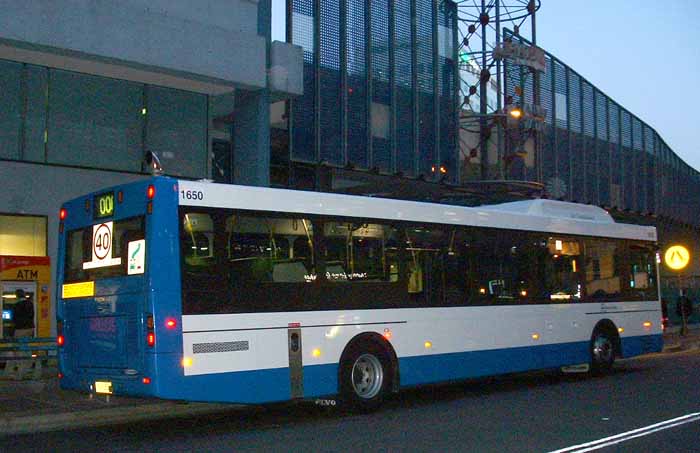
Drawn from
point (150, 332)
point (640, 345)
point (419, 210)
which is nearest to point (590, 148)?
point (640, 345)

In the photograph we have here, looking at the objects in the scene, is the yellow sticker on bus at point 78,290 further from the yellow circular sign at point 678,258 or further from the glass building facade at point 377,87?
the yellow circular sign at point 678,258

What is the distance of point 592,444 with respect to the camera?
9062 mm

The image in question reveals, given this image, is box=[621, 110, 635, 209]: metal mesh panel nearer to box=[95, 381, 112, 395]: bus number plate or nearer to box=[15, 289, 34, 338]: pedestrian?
box=[15, 289, 34, 338]: pedestrian

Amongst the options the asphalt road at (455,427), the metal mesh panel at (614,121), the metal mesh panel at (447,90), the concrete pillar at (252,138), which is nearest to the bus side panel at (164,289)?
the asphalt road at (455,427)

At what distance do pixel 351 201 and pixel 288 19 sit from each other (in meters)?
11.1

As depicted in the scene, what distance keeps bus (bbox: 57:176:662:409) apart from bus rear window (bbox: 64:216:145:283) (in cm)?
2

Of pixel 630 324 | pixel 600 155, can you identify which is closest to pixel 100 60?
pixel 630 324

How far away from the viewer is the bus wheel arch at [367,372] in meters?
11.9

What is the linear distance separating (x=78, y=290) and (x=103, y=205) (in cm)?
118

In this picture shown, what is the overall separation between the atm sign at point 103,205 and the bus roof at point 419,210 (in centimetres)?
117

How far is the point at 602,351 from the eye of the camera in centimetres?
1691

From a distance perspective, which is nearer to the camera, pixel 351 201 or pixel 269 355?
pixel 269 355

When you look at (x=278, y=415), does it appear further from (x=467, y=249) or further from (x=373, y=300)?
(x=467, y=249)

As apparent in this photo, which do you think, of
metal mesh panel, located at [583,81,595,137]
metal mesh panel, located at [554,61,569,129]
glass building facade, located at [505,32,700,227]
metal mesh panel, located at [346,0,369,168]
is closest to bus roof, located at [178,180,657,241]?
metal mesh panel, located at [346,0,369,168]
